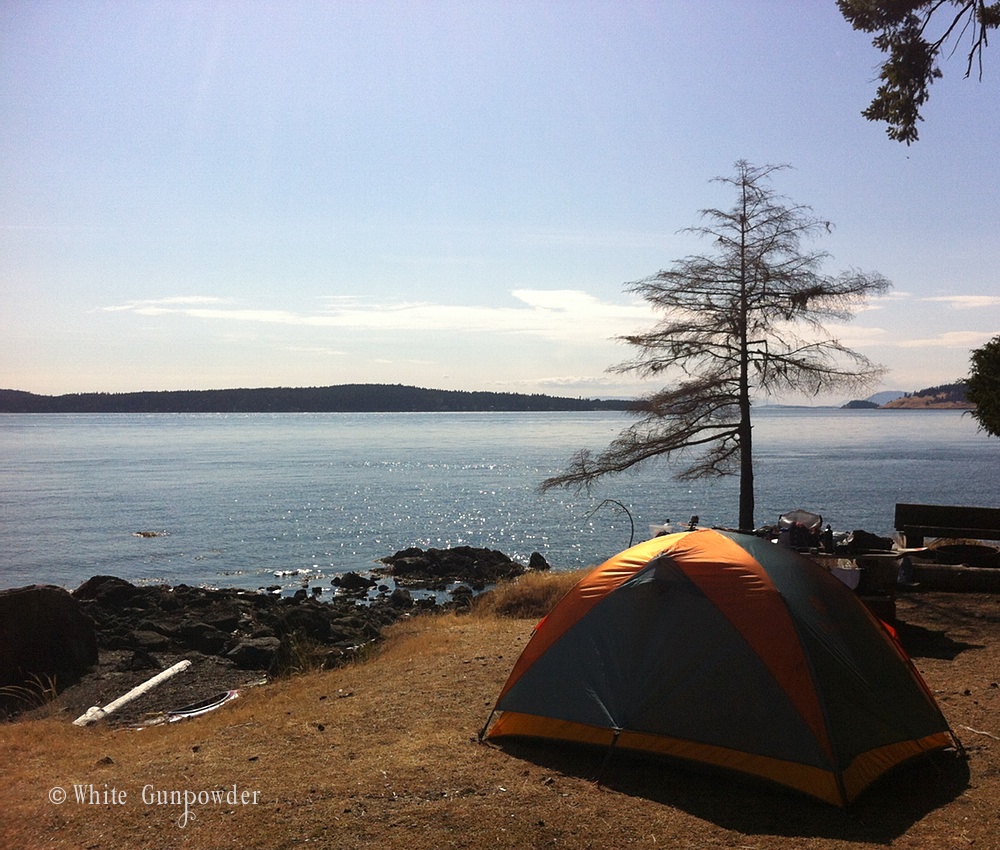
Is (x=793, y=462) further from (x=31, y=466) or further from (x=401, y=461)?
(x=31, y=466)

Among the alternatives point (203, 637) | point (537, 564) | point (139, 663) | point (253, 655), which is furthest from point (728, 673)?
point (537, 564)

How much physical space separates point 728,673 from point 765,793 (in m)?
→ 0.99

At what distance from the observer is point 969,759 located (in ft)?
24.7

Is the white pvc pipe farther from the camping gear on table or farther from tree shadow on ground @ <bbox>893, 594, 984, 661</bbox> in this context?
tree shadow on ground @ <bbox>893, 594, 984, 661</bbox>

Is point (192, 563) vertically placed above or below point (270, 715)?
below

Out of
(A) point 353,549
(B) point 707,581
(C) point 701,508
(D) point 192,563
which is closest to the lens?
(B) point 707,581

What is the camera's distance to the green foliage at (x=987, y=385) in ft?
65.8

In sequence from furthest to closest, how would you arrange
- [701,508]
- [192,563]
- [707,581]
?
[701,508] → [192,563] → [707,581]

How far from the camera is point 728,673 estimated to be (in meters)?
7.32

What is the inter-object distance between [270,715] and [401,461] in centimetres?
9216

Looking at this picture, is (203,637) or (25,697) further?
(203,637)

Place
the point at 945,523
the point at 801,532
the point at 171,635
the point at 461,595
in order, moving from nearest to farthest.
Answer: the point at 801,532, the point at 945,523, the point at 171,635, the point at 461,595

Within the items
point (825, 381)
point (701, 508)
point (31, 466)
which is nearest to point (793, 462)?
point (701, 508)

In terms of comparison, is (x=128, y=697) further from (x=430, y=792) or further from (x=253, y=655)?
(x=430, y=792)
